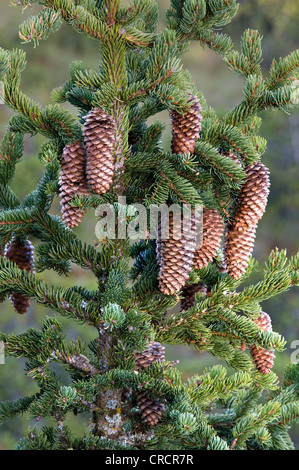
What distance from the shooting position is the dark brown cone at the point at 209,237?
1.63 m

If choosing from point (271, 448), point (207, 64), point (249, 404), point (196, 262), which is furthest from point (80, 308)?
point (207, 64)

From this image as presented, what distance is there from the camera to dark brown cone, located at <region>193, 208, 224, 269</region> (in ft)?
5.34

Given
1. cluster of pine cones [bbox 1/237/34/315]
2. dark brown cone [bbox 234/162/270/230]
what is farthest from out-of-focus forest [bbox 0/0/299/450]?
dark brown cone [bbox 234/162/270/230]

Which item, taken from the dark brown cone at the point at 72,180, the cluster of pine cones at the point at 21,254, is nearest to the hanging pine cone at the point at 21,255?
the cluster of pine cones at the point at 21,254

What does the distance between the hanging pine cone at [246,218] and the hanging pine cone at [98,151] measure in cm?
38

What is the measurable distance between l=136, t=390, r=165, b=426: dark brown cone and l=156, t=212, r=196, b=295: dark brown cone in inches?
12.6

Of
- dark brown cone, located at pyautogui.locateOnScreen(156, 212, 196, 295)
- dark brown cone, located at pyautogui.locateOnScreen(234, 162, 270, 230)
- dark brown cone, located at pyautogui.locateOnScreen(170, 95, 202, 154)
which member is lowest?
dark brown cone, located at pyautogui.locateOnScreen(156, 212, 196, 295)

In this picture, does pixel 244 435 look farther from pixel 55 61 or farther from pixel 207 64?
pixel 207 64

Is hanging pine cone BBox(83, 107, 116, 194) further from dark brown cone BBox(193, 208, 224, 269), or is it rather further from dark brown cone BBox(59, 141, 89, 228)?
dark brown cone BBox(193, 208, 224, 269)

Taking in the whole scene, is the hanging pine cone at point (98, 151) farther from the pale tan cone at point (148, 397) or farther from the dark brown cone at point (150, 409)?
the dark brown cone at point (150, 409)

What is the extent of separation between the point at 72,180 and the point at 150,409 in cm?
67

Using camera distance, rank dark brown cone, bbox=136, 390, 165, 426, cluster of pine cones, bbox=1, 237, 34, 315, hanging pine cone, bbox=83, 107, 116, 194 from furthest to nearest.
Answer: cluster of pine cones, bbox=1, 237, 34, 315, dark brown cone, bbox=136, 390, 165, 426, hanging pine cone, bbox=83, 107, 116, 194

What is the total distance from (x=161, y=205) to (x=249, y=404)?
611 millimetres

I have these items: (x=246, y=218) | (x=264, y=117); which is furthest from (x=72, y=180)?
(x=264, y=117)
